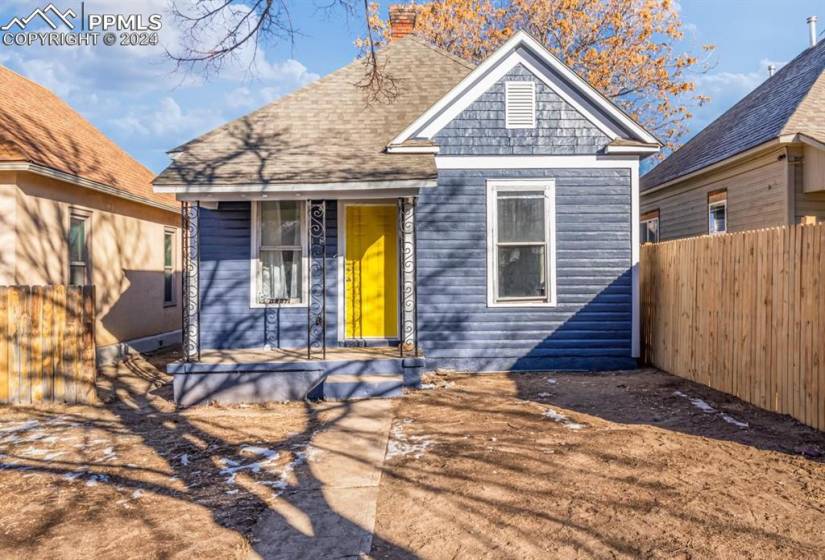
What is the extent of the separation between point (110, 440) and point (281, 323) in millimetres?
3725

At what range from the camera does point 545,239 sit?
9789 mm

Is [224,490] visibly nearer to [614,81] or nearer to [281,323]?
[281,323]

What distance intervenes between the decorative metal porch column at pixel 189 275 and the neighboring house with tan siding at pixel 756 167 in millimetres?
8477

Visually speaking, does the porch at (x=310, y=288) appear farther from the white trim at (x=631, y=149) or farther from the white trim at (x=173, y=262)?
the white trim at (x=173, y=262)

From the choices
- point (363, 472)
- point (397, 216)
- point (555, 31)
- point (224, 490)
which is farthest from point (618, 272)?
point (555, 31)

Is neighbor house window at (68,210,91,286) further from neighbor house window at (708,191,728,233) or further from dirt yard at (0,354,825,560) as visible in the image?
neighbor house window at (708,191,728,233)

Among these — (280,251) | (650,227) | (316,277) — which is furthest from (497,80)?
(650,227)

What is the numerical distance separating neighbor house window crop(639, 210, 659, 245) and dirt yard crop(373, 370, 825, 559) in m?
10.4

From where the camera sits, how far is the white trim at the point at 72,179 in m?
9.23

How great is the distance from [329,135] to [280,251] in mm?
2124

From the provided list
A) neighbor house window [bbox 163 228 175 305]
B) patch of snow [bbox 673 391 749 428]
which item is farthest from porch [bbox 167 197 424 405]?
neighbor house window [bbox 163 228 175 305]

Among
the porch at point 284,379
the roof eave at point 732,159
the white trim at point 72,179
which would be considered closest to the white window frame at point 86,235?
the white trim at point 72,179

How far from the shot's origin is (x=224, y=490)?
4.71 meters

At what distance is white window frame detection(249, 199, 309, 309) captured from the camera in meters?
9.71
